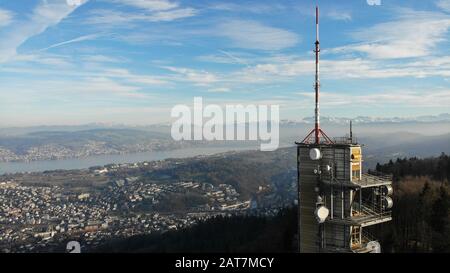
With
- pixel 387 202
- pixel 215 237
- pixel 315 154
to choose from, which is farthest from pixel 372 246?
pixel 215 237

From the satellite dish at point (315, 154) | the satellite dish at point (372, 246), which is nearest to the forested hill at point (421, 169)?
the satellite dish at point (372, 246)

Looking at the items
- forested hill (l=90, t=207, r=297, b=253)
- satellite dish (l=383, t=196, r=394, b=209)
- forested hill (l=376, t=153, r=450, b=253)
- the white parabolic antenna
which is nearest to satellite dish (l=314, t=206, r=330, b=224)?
the white parabolic antenna

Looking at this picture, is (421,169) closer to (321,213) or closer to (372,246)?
(372,246)

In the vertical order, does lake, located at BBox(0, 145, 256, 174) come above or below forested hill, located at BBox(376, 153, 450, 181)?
below

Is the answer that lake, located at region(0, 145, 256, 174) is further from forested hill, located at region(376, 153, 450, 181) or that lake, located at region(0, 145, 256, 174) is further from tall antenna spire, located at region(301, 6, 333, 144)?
tall antenna spire, located at region(301, 6, 333, 144)

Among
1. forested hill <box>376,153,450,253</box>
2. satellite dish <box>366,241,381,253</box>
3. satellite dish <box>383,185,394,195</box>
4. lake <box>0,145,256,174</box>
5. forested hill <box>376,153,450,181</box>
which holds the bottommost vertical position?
lake <box>0,145,256,174</box>
